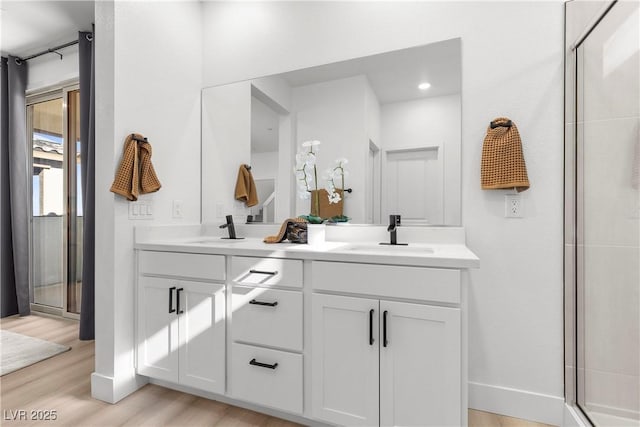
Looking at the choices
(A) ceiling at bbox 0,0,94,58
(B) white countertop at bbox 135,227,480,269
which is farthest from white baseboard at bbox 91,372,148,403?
(A) ceiling at bbox 0,0,94,58

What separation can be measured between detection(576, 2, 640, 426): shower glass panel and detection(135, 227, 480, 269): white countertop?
504 mm

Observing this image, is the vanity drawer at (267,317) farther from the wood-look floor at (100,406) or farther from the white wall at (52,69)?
the white wall at (52,69)

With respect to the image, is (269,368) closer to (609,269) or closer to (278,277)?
(278,277)

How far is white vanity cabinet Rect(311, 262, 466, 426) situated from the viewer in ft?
4.05

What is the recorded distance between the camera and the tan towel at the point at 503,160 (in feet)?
5.24

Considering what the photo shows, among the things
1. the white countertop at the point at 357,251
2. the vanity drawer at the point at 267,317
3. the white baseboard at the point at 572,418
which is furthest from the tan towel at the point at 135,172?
the white baseboard at the point at 572,418

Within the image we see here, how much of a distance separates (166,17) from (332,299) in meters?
2.10

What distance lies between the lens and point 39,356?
231 centimetres

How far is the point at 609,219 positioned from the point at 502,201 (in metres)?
0.46

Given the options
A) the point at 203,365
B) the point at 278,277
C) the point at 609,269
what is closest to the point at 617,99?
the point at 609,269

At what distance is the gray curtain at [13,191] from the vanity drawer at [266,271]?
2.93 m

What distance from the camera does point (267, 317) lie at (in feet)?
5.02

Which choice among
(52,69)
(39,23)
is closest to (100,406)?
(39,23)

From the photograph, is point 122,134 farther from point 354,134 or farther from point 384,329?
point 384,329
